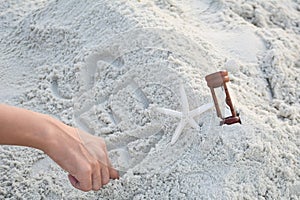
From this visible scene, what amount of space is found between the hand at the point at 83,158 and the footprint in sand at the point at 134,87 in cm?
5

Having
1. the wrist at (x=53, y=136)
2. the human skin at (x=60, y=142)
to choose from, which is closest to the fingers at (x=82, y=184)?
the human skin at (x=60, y=142)

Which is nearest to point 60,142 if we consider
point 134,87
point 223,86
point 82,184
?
point 82,184

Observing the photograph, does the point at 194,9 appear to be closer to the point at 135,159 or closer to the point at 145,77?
the point at 145,77

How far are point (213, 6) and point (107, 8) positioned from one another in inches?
16.0

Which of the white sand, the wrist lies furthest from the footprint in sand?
the wrist

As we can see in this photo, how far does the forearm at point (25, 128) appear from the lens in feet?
4.25

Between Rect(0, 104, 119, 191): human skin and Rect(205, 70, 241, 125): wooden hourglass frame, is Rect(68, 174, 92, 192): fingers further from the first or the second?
Rect(205, 70, 241, 125): wooden hourglass frame

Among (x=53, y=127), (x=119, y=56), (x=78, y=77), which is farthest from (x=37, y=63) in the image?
(x=53, y=127)

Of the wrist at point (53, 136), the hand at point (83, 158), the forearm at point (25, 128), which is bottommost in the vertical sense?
the hand at point (83, 158)

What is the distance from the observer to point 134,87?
1.61 meters

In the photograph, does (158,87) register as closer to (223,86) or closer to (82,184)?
(223,86)

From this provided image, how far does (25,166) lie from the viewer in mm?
1640

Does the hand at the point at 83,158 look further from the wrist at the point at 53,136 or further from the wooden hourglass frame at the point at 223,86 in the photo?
the wooden hourglass frame at the point at 223,86

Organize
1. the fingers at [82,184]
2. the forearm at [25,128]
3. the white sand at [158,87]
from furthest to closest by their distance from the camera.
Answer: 1. the white sand at [158,87]
2. the fingers at [82,184]
3. the forearm at [25,128]
